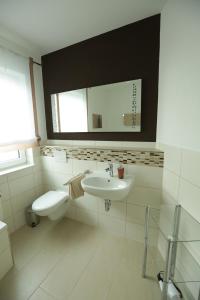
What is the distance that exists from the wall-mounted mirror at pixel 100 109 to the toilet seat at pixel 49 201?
885 millimetres

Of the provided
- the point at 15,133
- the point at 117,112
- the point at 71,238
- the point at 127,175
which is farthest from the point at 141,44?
the point at 71,238

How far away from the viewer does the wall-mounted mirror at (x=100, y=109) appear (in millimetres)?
1508

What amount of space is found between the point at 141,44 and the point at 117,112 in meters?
0.70

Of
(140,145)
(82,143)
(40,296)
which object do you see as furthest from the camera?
(82,143)

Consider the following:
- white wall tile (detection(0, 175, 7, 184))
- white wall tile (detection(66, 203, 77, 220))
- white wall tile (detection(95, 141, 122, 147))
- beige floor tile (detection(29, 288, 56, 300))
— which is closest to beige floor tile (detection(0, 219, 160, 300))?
beige floor tile (detection(29, 288, 56, 300))

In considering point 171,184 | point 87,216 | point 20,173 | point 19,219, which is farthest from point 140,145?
point 19,219

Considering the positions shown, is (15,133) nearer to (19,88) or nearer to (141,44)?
(19,88)

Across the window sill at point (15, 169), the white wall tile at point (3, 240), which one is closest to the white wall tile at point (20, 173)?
the window sill at point (15, 169)

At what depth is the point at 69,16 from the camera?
131cm

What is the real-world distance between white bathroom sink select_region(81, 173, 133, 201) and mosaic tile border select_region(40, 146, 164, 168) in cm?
21

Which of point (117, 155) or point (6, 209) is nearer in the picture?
point (117, 155)

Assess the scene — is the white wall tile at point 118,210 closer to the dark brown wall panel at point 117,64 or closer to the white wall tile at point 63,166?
the white wall tile at point 63,166

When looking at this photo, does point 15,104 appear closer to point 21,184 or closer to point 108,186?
point 21,184

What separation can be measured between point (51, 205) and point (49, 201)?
0.31ft
